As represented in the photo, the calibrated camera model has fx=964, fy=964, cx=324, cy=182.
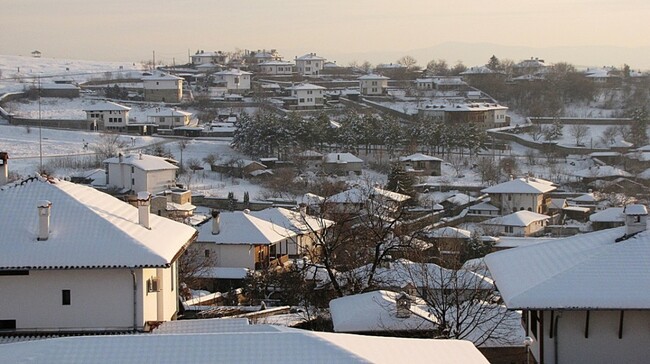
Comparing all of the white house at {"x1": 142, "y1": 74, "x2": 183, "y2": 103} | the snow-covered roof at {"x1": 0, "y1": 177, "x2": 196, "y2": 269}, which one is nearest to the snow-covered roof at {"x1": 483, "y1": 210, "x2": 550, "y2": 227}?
the snow-covered roof at {"x1": 0, "y1": 177, "x2": 196, "y2": 269}

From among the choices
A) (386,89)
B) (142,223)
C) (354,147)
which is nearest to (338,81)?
(386,89)

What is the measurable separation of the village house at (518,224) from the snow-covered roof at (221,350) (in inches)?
1313

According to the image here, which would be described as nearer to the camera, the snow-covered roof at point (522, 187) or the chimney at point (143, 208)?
the chimney at point (143, 208)

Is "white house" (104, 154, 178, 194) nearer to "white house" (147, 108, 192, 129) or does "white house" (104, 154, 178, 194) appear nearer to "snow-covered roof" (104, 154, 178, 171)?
"snow-covered roof" (104, 154, 178, 171)

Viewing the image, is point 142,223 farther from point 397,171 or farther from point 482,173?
point 482,173

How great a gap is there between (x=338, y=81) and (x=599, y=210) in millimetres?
50232

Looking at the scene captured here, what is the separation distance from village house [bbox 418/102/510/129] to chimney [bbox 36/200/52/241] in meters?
57.4

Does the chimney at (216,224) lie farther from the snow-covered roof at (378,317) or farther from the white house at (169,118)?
the white house at (169,118)

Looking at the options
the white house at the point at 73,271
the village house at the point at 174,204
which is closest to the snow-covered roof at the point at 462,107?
the village house at the point at 174,204

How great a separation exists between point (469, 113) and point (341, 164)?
20419mm

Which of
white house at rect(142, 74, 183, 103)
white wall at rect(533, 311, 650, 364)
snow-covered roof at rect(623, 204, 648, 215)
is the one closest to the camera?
white wall at rect(533, 311, 650, 364)

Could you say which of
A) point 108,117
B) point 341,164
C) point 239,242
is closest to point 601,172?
point 341,164

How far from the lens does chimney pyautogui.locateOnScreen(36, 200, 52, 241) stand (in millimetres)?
15266

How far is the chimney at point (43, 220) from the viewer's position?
15266 millimetres
